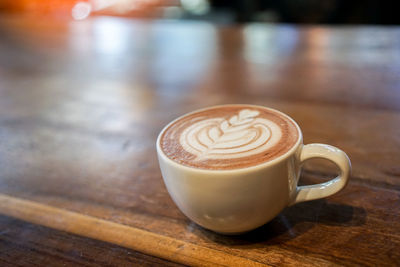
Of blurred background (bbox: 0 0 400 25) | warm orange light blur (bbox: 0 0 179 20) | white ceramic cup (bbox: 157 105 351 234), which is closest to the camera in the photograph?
white ceramic cup (bbox: 157 105 351 234)

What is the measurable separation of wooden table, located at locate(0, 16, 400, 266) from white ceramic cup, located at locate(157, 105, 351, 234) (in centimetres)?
5

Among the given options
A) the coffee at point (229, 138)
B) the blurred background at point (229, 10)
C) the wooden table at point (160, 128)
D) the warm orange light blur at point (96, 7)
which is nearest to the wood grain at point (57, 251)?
the wooden table at point (160, 128)

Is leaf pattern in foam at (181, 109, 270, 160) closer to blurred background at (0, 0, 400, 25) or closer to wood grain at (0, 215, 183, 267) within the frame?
wood grain at (0, 215, 183, 267)

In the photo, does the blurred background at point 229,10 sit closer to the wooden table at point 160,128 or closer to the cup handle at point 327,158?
the wooden table at point 160,128

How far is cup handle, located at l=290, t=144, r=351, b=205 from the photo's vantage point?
0.49 metres

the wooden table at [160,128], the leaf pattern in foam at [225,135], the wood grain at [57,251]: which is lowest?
the wood grain at [57,251]

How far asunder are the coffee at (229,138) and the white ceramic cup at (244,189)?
1 centimetres

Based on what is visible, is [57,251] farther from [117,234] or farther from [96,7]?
[96,7]

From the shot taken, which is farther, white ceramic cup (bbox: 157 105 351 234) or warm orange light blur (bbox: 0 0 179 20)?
warm orange light blur (bbox: 0 0 179 20)

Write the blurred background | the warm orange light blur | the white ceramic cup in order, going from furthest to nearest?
the warm orange light blur
the blurred background
the white ceramic cup

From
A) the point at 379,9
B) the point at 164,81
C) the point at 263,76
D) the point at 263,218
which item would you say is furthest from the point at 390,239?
the point at 379,9

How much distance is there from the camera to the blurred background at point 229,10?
114 inches

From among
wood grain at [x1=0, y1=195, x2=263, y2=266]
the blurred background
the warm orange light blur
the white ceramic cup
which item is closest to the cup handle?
the white ceramic cup

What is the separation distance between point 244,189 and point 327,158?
0.41 feet
